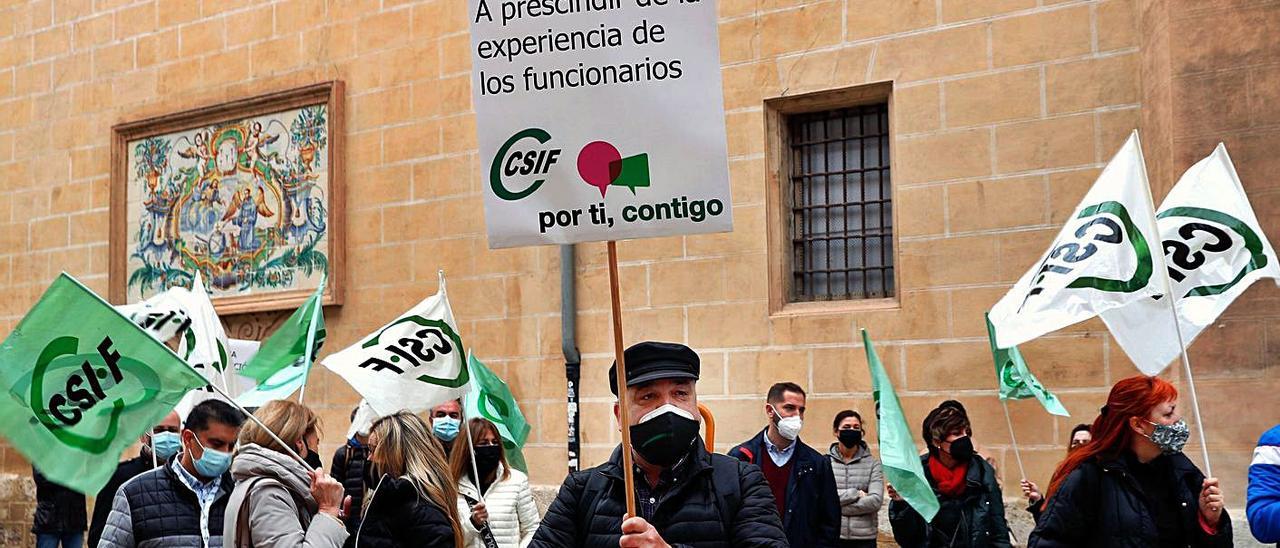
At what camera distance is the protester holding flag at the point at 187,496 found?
18.7 ft

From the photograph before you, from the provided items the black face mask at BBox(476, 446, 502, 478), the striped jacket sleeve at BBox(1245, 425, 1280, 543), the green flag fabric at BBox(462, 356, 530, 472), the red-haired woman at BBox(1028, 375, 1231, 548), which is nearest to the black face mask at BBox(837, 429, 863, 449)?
the green flag fabric at BBox(462, 356, 530, 472)

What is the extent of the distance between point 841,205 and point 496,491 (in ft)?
14.7

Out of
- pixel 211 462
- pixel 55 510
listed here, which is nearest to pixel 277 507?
pixel 211 462

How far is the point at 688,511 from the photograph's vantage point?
Answer: 409 cm

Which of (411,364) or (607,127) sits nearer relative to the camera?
(607,127)

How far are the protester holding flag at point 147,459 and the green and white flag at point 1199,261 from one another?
442cm

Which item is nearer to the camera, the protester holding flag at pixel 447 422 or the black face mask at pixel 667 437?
the black face mask at pixel 667 437

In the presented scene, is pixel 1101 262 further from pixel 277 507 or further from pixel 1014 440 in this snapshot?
pixel 1014 440

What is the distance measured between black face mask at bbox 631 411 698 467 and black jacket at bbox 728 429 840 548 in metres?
3.80

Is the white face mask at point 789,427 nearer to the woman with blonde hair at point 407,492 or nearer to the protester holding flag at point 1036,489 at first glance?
the protester holding flag at point 1036,489

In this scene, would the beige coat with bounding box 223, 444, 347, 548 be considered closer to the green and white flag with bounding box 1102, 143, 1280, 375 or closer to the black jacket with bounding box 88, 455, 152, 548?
the black jacket with bounding box 88, 455, 152, 548

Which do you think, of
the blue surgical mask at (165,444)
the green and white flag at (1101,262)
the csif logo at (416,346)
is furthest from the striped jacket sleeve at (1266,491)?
the blue surgical mask at (165,444)

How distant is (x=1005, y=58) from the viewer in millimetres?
10336

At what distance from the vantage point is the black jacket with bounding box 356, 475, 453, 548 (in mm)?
5348
